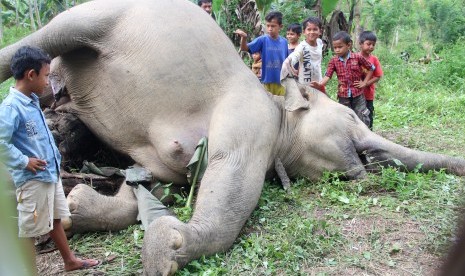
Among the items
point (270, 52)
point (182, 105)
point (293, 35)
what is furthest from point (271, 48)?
point (182, 105)

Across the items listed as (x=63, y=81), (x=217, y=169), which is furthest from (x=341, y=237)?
(x=63, y=81)

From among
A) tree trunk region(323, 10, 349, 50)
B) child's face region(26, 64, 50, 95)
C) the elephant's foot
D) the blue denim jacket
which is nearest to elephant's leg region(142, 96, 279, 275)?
the elephant's foot

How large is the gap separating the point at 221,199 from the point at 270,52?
107 inches

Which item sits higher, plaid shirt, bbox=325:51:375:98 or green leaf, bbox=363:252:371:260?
plaid shirt, bbox=325:51:375:98

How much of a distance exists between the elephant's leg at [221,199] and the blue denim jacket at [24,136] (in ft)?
2.29

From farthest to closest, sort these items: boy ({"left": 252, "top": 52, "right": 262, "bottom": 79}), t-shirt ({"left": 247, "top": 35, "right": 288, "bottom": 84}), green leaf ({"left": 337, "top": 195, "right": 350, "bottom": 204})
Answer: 1. boy ({"left": 252, "top": 52, "right": 262, "bottom": 79})
2. t-shirt ({"left": 247, "top": 35, "right": 288, "bottom": 84})
3. green leaf ({"left": 337, "top": 195, "right": 350, "bottom": 204})

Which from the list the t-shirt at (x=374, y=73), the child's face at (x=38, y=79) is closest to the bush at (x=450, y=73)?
the t-shirt at (x=374, y=73)

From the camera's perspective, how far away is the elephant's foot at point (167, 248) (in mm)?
2938

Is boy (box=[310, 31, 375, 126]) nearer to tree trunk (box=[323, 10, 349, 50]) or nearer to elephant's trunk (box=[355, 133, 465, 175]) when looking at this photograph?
elephant's trunk (box=[355, 133, 465, 175])

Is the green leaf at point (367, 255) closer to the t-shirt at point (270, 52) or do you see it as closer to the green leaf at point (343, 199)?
the green leaf at point (343, 199)

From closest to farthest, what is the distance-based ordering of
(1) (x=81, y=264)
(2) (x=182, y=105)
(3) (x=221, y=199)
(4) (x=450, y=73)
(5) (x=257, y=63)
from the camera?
(1) (x=81, y=264) < (3) (x=221, y=199) < (2) (x=182, y=105) < (5) (x=257, y=63) < (4) (x=450, y=73)

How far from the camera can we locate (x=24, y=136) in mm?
2855

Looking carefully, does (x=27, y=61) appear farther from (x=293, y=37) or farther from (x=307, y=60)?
(x=293, y=37)

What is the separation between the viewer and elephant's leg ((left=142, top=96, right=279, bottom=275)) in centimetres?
298
